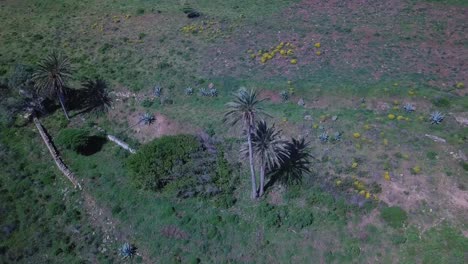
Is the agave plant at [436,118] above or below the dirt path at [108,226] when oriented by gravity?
above

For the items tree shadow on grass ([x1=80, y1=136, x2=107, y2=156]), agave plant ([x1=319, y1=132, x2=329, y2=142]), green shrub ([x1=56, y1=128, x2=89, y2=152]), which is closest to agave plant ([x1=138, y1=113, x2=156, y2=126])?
tree shadow on grass ([x1=80, y1=136, x2=107, y2=156])

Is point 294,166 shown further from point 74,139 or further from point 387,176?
point 74,139

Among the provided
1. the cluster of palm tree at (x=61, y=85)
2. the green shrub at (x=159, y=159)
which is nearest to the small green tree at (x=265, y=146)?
the green shrub at (x=159, y=159)

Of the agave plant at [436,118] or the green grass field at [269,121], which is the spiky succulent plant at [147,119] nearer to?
the green grass field at [269,121]

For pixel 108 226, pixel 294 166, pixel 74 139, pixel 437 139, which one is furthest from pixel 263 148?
pixel 74 139

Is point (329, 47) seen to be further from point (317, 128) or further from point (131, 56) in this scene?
point (131, 56)

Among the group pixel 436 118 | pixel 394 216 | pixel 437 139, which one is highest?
pixel 436 118

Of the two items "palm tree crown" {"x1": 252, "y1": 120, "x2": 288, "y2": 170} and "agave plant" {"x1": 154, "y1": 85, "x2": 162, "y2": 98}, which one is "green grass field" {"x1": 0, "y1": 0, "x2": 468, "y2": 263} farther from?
"palm tree crown" {"x1": 252, "y1": 120, "x2": 288, "y2": 170}
